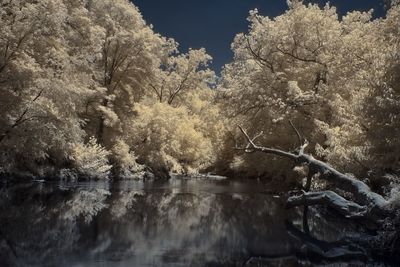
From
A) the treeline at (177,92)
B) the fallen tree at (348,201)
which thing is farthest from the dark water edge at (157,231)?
the treeline at (177,92)

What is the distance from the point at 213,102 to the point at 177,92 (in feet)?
46.9

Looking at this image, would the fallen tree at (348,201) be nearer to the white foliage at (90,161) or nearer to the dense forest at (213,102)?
the dense forest at (213,102)

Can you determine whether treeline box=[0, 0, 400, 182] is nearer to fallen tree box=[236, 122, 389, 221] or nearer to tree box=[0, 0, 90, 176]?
tree box=[0, 0, 90, 176]

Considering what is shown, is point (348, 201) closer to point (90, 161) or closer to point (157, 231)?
point (157, 231)

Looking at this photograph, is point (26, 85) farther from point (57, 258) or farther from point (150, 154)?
point (150, 154)

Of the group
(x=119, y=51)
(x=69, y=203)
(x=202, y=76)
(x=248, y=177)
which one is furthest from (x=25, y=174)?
(x=202, y=76)

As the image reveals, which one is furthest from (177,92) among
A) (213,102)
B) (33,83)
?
(33,83)

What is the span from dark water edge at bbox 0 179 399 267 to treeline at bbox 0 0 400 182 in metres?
3.36

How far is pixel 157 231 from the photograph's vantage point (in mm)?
12430

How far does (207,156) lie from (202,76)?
949 cm

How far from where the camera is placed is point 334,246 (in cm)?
1128

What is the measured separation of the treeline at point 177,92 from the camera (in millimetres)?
18531

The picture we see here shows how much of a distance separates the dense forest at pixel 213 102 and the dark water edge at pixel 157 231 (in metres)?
1.60

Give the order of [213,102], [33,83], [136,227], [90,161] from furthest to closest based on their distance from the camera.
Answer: [213,102] < [90,161] < [33,83] < [136,227]
